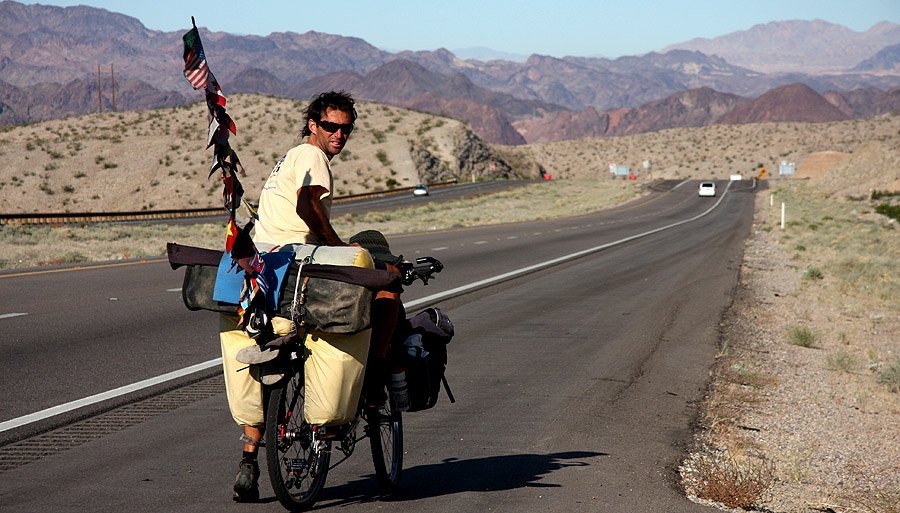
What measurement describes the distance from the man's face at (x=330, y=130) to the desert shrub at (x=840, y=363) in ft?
28.2

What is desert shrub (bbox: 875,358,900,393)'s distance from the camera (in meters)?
11.5

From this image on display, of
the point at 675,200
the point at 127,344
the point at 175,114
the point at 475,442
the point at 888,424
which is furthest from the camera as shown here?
the point at 175,114

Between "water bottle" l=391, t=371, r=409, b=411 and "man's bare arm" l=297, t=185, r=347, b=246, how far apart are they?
0.96 m

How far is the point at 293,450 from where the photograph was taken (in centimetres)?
551

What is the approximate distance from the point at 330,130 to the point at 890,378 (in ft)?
27.5

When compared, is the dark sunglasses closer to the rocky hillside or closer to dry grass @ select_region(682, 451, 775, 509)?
dry grass @ select_region(682, 451, 775, 509)

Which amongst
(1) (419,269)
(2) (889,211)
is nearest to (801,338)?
(1) (419,269)

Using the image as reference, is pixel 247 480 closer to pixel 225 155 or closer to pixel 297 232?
pixel 297 232

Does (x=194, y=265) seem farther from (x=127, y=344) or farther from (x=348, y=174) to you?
(x=348, y=174)

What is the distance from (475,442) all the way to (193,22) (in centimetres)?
390

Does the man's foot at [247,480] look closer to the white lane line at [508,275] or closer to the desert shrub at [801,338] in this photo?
the white lane line at [508,275]

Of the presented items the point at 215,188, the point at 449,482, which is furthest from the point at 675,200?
the point at 449,482

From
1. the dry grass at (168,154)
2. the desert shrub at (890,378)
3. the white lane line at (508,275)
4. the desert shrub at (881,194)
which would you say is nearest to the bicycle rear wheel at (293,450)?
the desert shrub at (890,378)

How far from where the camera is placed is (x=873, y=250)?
31.8 m
